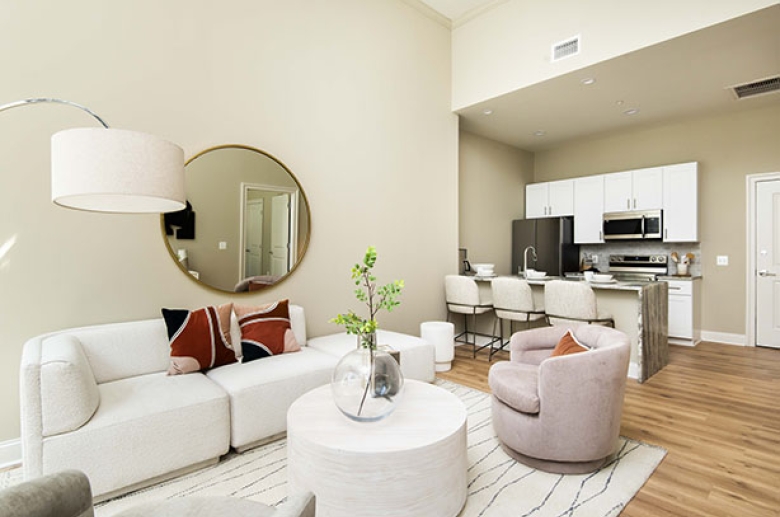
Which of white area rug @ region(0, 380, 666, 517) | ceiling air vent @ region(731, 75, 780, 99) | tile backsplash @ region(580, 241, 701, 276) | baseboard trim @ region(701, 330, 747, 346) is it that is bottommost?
white area rug @ region(0, 380, 666, 517)

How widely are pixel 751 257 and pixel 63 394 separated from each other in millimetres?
6870

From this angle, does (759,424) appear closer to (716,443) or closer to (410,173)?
(716,443)

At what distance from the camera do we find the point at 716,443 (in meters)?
2.62

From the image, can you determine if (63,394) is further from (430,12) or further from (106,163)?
(430,12)

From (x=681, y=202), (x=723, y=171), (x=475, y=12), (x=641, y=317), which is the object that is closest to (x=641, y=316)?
(x=641, y=317)

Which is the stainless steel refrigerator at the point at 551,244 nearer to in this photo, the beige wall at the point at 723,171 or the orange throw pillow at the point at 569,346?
the beige wall at the point at 723,171

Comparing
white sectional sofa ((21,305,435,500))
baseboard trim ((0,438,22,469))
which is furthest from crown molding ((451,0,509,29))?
A: baseboard trim ((0,438,22,469))

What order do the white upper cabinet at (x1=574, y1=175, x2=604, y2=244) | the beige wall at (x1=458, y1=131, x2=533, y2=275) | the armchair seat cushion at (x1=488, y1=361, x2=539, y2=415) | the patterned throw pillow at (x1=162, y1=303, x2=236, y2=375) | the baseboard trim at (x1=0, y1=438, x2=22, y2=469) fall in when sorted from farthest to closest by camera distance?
the white upper cabinet at (x1=574, y1=175, x2=604, y2=244), the beige wall at (x1=458, y1=131, x2=533, y2=275), the patterned throw pillow at (x1=162, y1=303, x2=236, y2=375), the baseboard trim at (x1=0, y1=438, x2=22, y2=469), the armchair seat cushion at (x1=488, y1=361, x2=539, y2=415)

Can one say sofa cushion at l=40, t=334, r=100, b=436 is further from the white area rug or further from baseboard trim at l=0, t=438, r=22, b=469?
baseboard trim at l=0, t=438, r=22, b=469

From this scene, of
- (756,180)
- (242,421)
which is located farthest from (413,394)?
(756,180)

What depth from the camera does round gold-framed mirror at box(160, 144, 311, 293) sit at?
313 centimetres

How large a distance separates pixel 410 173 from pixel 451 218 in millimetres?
876

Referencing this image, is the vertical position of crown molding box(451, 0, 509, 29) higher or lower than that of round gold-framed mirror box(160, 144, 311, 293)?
higher

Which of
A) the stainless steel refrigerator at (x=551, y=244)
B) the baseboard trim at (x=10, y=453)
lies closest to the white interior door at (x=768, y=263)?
the stainless steel refrigerator at (x=551, y=244)
